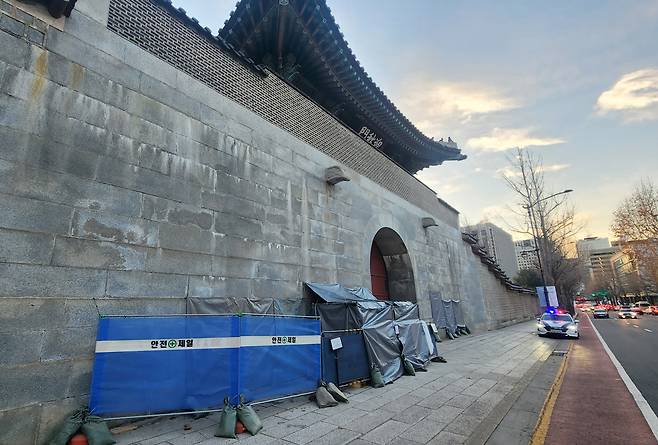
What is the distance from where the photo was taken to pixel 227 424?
14.1 ft

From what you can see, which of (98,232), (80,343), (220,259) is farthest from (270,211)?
(80,343)

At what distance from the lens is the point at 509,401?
19.7ft

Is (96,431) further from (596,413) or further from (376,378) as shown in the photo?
(596,413)

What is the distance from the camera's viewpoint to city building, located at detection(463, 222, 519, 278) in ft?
232

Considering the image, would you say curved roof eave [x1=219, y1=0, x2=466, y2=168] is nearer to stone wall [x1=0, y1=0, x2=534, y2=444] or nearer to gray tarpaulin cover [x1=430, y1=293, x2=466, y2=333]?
stone wall [x1=0, y1=0, x2=534, y2=444]

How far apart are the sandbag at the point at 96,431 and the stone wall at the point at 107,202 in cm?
45

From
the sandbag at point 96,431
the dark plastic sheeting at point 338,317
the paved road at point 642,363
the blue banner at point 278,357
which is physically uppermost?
the dark plastic sheeting at point 338,317

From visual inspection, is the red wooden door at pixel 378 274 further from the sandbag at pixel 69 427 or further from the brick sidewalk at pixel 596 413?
the sandbag at pixel 69 427

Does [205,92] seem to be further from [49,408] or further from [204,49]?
[49,408]

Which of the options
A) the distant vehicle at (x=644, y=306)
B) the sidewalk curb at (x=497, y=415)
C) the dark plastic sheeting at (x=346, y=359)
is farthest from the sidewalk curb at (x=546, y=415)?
the distant vehicle at (x=644, y=306)

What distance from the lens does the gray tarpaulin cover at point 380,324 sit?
23.7ft

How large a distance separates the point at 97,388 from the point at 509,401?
6668mm

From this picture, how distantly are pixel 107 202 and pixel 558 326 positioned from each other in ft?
68.4

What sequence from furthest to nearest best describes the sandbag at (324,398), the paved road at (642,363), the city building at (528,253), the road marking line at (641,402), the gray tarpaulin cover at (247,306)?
the city building at (528,253)
the paved road at (642,363)
the gray tarpaulin cover at (247,306)
the sandbag at (324,398)
the road marking line at (641,402)
